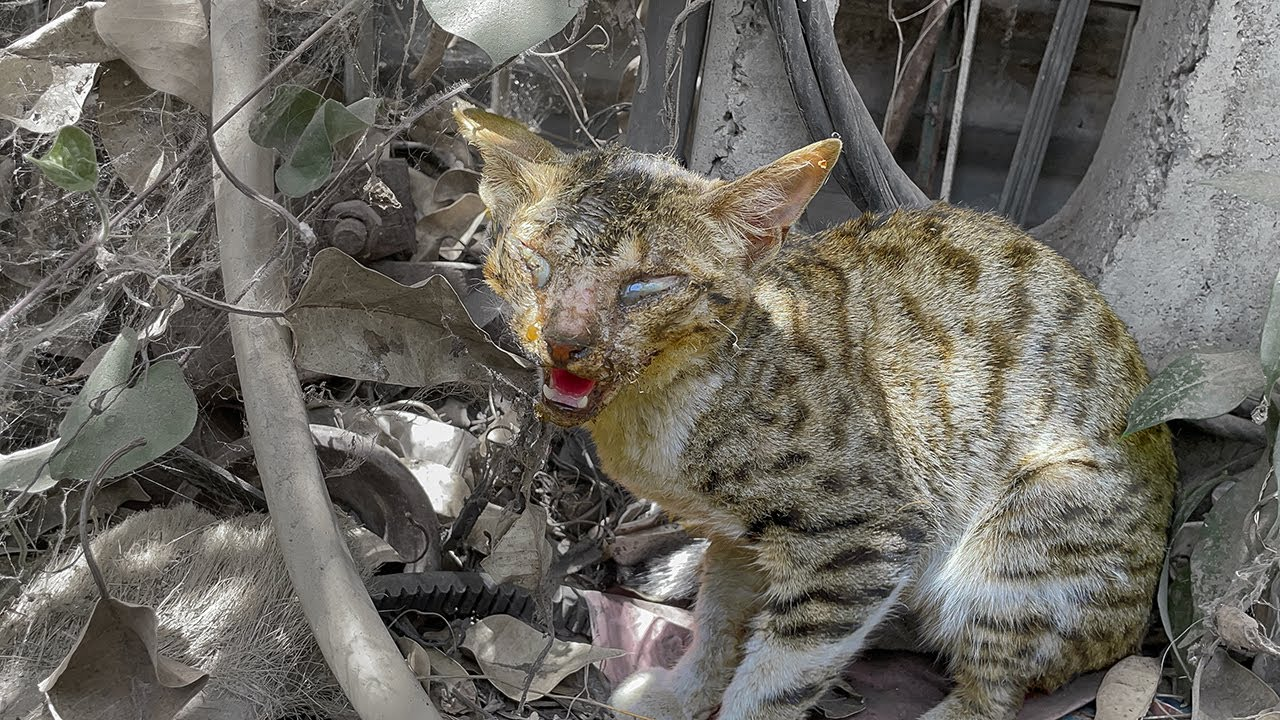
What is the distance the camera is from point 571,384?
2.15 m

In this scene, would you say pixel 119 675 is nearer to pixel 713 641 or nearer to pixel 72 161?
pixel 72 161

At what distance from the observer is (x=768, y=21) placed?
303 centimetres

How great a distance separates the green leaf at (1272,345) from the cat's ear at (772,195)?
3.24ft

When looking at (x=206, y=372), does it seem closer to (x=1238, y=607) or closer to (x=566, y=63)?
(x=566, y=63)

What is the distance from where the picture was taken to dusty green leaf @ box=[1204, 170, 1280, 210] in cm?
240

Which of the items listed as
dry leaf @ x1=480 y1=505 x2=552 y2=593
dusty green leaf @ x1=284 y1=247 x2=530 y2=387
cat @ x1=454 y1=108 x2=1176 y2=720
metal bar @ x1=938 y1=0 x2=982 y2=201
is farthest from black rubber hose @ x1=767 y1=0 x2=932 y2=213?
dry leaf @ x1=480 y1=505 x2=552 y2=593

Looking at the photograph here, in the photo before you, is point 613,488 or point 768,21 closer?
point 768,21

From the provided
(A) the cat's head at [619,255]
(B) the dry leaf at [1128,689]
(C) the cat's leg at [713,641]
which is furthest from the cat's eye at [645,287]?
(B) the dry leaf at [1128,689]

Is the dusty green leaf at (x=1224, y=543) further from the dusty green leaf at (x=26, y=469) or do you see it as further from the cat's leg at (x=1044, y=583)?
the dusty green leaf at (x=26, y=469)

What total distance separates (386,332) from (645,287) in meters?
0.62

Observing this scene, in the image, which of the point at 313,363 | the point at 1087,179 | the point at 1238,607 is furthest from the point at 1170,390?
the point at 313,363

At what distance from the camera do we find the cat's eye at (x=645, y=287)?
2.15 m

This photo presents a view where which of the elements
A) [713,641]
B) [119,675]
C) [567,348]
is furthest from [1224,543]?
[119,675]

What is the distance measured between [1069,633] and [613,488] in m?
1.35
